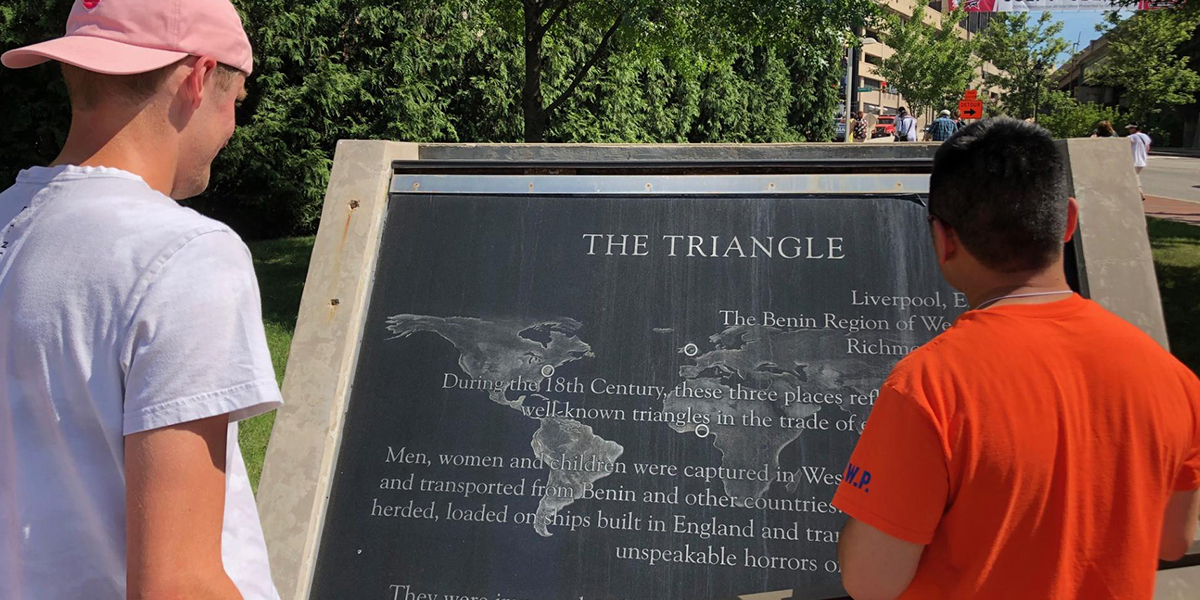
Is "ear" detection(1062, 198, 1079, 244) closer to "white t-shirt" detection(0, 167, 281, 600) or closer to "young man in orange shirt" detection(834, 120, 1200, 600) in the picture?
"young man in orange shirt" detection(834, 120, 1200, 600)

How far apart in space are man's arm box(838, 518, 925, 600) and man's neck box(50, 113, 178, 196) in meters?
1.25

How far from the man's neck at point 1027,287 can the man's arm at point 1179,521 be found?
1.40 feet

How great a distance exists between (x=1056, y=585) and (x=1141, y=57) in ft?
184

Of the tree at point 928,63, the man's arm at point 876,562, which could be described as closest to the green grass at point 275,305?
the man's arm at point 876,562

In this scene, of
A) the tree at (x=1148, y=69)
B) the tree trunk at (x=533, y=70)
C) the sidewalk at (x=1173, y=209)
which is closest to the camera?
the tree trunk at (x=533, y=70)

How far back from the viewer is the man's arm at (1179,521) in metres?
1.57

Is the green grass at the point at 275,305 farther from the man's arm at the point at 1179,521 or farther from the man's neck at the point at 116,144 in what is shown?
the man's arm at the point at 1179,521

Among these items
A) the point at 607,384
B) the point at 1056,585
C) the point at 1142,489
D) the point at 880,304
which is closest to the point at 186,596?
the point at 1056,585

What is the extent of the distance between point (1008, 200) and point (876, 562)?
2.11 ft

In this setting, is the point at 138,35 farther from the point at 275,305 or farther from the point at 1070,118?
the point at 1070,118

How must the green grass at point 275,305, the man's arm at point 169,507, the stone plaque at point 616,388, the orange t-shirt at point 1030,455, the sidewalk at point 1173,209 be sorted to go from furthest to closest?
the sidewalk at point 1173,209 < the green grass at point 275,305 < the stone plaque at point 616,388 < the orange t-shirt at point 1030,455 < the man's arm at point 169,507

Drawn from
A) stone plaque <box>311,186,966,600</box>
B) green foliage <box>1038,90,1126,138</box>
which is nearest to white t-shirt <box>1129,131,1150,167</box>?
green foliage <box>1038,90,1126,138</box>

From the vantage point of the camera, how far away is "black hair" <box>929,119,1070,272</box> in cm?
150

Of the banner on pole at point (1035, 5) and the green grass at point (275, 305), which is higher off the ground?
the banner on pole at point (1035, 5)
